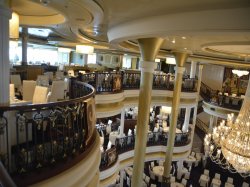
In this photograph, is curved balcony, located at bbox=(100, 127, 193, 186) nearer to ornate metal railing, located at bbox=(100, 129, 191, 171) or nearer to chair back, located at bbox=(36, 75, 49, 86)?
ornate metal railing, located at bbox=(100, 129, 191, 171)

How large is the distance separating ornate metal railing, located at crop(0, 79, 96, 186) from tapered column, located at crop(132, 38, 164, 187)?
2.71 meters

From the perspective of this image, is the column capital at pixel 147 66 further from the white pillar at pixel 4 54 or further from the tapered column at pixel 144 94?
the white pillar at pixel 4 54

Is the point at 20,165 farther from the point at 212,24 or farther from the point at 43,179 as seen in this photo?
the point at 212,24

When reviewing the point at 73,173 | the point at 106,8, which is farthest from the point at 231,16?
the point at 73,173

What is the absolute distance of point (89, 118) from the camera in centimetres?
428

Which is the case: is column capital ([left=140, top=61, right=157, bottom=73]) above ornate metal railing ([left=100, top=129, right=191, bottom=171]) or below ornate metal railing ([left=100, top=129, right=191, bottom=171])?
above

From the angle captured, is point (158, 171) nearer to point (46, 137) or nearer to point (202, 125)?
point (202, 125)

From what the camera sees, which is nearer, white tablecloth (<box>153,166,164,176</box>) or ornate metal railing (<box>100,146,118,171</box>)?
ornate metal railing (<box>100,146,118,171</box>)

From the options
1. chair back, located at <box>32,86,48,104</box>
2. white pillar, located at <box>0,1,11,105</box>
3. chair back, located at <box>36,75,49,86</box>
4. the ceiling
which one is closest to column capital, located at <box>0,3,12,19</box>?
white pillar, located at <box>0,1,11,105</box>

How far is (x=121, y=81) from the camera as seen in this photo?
10.1 meters

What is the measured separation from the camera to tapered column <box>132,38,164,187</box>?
6.45 m

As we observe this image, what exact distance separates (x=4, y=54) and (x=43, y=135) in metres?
1.22

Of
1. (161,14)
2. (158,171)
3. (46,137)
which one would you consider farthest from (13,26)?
(158,171)

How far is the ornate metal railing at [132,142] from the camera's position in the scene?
28.7ft
